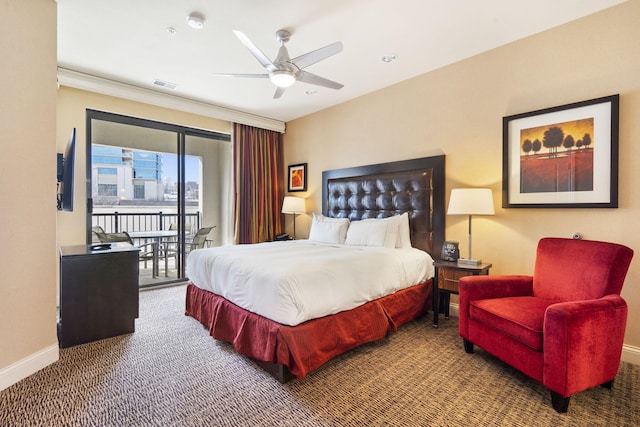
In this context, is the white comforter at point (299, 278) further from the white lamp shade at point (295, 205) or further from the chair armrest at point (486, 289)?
the white lamp shade at point (295, 205)

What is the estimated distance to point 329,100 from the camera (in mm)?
4520

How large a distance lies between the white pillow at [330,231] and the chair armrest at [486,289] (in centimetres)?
169

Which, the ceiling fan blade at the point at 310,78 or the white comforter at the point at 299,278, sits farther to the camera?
the ceiling fan blade at the point at 310,78

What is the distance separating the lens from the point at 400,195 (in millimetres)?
3727

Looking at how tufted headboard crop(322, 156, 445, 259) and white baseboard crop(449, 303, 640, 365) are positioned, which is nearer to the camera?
white baseboard crop(449, 303, 640, 365)

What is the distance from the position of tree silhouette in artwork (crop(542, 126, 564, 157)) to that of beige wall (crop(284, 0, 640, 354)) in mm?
241

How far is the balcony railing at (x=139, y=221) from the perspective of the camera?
4.18 metres

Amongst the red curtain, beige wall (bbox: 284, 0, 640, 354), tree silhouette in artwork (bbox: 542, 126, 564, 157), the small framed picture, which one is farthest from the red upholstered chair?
the red curtain

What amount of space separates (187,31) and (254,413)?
3.11 m

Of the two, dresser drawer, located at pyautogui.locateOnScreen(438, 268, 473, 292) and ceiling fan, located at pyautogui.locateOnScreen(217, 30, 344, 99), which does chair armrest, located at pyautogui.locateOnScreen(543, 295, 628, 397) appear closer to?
dresser drawer, located at pyautogui.locateOnScreen(438, 268, 473, 292)

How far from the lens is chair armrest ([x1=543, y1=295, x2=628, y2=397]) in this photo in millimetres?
1649

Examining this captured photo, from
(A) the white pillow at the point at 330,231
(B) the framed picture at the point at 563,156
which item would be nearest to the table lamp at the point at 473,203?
(B) the framed picture at the point at 563,156

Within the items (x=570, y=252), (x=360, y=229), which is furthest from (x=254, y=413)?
(x=570, y=252)

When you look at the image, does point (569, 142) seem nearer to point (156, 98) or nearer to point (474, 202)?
point (474, 202)
